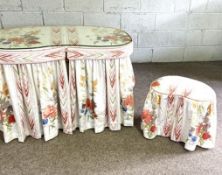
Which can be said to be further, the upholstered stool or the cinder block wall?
the cinder block wall

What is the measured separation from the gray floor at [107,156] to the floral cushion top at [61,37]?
66 cm

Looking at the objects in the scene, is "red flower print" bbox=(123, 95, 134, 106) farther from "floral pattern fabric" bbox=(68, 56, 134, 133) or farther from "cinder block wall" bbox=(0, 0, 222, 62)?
"cinder block wall" bbox=(0, 0, 222, 62)

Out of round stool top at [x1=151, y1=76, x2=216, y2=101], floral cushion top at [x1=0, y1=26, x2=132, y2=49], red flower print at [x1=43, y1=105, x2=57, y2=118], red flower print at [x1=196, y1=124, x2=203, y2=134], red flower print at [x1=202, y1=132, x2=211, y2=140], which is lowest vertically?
red flower print at [x1=202, y1=132, x2=211, y2=140]

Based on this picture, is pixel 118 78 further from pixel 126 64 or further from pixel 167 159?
pixel 167 159

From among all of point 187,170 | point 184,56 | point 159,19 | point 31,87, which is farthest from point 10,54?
point 184,56

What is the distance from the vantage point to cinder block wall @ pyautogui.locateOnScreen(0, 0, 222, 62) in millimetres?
2365

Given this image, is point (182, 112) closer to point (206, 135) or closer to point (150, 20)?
point (206, 135)

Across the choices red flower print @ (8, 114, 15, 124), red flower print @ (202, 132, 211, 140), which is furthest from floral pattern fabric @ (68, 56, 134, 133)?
red flower print @ (202, 132, 211, 140)

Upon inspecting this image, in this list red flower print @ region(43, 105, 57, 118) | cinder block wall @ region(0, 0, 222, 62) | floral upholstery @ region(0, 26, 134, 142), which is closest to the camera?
floral upholstery @ region(0, 26, 134, 142)

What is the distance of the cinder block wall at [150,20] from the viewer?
7.76 feet

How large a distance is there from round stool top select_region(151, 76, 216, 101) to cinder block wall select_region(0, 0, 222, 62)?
3.45 feet

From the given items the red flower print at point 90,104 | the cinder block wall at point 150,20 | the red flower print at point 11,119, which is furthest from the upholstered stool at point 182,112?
the cinder block wall at point 150,20

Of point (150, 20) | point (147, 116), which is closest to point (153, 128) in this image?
point (147, 116)

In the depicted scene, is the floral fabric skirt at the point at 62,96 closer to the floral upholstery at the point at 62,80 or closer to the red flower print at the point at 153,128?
the floral upholstery at the point at 62,80
